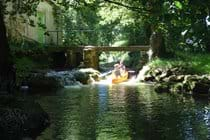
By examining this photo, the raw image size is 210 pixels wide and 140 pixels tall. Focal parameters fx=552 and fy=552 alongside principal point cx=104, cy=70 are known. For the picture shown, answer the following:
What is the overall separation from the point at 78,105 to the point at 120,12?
52.2 feet

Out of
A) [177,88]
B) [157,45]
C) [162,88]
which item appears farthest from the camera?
[157,45]

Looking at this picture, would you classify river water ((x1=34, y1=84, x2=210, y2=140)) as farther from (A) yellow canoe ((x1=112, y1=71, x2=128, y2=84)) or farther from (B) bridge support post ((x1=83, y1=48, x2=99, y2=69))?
(B) bridge support post ((x1=83, y1=48, x2=99, y2=69))

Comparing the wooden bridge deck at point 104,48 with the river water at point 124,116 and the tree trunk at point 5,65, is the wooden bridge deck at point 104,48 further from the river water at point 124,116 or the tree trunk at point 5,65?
the tree trunk at point 5,65

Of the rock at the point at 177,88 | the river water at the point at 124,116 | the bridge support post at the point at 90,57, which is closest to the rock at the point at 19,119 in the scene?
the river water at the point at 124,116

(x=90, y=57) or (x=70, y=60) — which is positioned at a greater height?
(x=90, y=57)

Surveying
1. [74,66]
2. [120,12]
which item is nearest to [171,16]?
[120,12]

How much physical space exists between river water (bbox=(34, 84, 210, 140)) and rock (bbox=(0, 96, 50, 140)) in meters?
0.37

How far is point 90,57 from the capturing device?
38.7 metres

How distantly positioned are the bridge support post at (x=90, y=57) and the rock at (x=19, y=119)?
23.3 meters

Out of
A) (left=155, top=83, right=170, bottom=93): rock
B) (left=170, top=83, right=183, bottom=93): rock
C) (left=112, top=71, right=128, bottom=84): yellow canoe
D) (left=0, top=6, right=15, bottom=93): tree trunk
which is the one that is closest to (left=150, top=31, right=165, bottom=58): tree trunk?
(left=112, top=71, right=128, bottom=84): yellow canoe

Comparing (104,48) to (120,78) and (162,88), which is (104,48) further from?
(162,88)

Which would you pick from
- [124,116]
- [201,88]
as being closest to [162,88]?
[201,88]

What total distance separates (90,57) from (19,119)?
2444cm

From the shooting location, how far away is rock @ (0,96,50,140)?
46.0 feet
